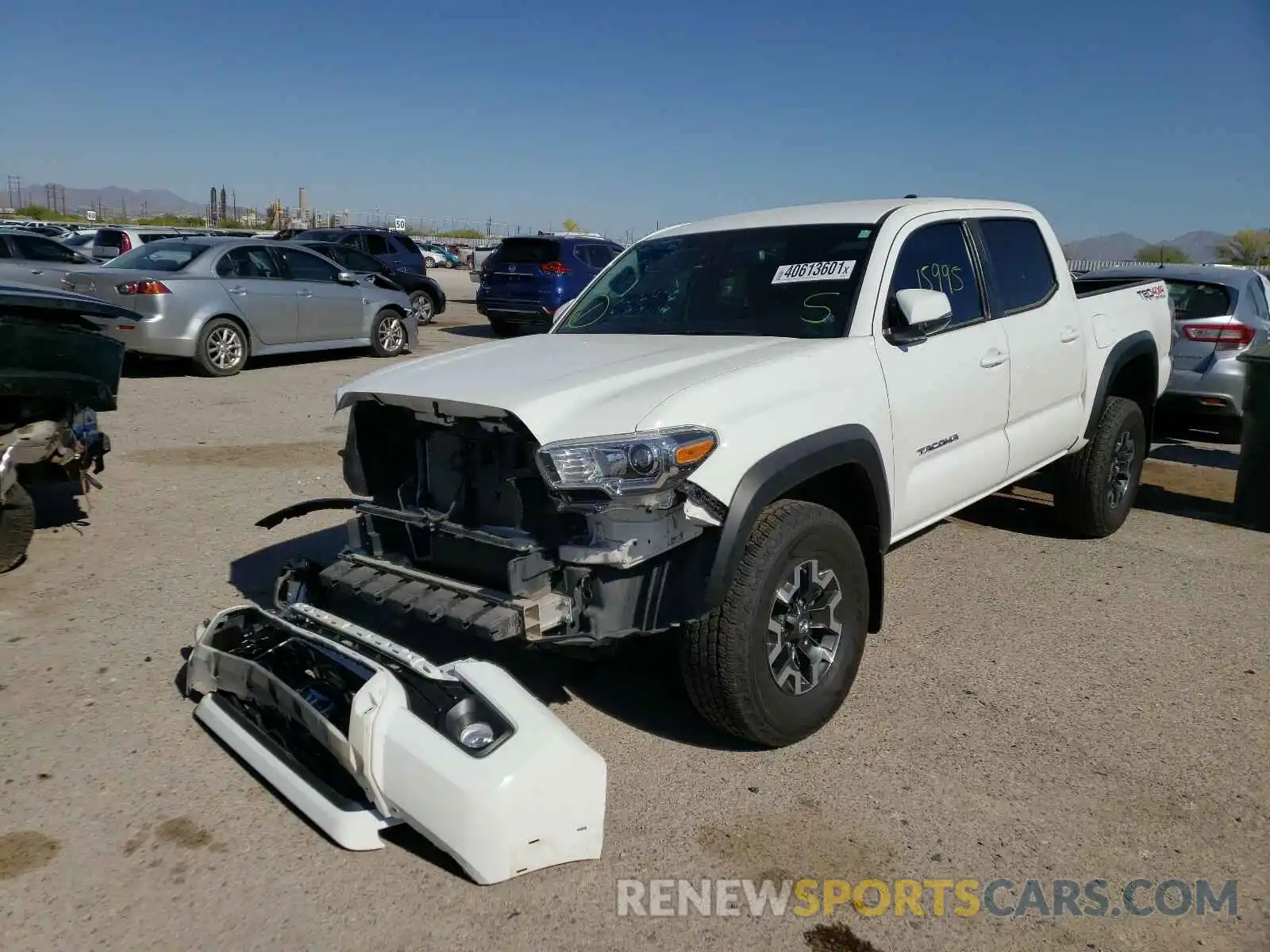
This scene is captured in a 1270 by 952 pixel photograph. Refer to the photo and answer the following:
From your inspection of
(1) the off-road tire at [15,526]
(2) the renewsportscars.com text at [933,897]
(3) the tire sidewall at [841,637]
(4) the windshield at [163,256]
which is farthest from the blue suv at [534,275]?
(2) the renewsportscars.com text at [933,897]

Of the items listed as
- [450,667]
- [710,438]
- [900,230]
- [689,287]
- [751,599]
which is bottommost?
[450,667]

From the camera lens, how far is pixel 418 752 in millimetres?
2795

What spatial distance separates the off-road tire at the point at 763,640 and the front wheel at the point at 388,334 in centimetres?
1143

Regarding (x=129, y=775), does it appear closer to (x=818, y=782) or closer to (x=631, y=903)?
(x=631, y=903)

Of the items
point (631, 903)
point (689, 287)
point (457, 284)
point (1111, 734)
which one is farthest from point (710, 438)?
point (457, 284)

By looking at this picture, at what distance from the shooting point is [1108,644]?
459 cm

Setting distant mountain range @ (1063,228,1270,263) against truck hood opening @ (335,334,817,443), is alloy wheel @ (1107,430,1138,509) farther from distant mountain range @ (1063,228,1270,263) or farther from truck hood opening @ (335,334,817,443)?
distant mountain range @ (1063,228,1270,263)

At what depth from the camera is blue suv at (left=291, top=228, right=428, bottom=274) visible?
63.0 ft

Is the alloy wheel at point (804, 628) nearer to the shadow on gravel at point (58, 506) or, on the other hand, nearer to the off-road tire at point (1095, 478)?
the off-road tire at point (1095, 478)

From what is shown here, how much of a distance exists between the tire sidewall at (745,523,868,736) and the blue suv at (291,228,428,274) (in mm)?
16491

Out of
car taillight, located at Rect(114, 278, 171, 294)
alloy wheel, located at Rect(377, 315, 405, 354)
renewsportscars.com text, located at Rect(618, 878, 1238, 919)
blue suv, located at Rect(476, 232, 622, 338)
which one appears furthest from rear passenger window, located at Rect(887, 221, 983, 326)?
blue suv, located at Rect(476, 232, 622, 338)

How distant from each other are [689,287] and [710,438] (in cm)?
167

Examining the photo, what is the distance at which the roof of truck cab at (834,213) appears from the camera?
4559 mm

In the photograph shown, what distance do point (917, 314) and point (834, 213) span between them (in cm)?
103
